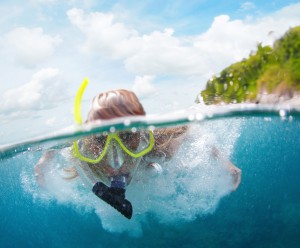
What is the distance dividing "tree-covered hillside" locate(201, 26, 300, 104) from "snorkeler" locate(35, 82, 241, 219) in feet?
12.8

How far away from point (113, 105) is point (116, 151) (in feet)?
3.17

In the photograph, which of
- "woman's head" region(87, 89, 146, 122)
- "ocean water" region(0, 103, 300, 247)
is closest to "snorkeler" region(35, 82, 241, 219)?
"woman's head" region(87, 89, 146, 122)

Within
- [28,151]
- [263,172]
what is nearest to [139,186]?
[28,151]

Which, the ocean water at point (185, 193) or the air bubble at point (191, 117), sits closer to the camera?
the ocean water at point (185, 193)

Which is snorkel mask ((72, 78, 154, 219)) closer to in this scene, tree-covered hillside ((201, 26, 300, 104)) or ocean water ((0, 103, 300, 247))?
ocean water ((0, 103, 300, 247))

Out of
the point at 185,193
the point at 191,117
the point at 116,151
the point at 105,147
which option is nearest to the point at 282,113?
the point at 191,117

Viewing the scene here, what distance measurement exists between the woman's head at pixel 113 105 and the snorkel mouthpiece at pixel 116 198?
54.5 inches

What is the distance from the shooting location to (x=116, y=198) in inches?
178

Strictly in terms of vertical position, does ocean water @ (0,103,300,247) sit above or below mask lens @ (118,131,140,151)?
below

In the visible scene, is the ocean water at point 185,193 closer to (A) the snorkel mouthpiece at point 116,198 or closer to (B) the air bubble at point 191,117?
(B) the air bubble at point 191,117

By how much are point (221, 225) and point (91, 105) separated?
1756 centimetres

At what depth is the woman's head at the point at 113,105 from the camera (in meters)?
5.11

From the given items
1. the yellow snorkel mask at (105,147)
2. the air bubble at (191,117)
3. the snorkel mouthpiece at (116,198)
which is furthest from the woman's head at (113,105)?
the air bubble at (191,117)

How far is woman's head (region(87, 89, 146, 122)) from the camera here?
511 centimetres
